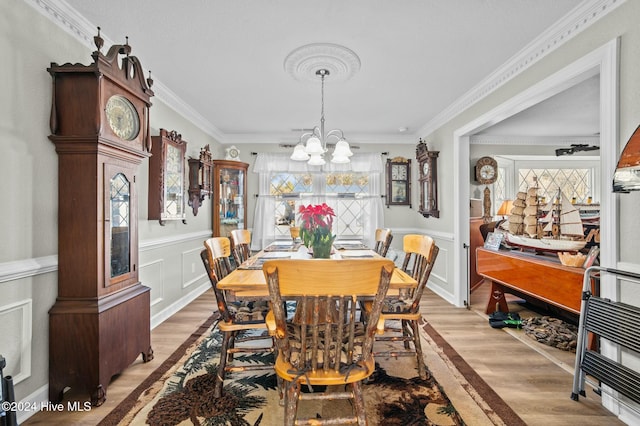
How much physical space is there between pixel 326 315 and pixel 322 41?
82.1 inches

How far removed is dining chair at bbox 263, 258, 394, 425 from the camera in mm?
1268

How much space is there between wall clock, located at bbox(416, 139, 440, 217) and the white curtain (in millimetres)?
714

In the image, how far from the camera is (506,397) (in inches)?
79.3

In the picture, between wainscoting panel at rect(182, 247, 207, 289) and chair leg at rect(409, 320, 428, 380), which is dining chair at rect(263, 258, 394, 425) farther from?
wainscoting panel at rect(182, 247, 207, 289)

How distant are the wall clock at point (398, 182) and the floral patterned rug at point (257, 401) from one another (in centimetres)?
343

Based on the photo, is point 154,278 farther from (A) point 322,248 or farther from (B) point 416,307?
(B) point 416,307

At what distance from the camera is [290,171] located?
17.9 feet

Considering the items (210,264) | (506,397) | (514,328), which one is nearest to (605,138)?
(506,397)

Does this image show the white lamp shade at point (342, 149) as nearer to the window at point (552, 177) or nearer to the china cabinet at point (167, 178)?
the china cabinet at point (167, 178)

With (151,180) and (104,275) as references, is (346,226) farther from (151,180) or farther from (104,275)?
(104,275)

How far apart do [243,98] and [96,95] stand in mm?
1939

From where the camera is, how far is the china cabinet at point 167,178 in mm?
3242

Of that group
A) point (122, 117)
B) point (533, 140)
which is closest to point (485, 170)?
point (533, 140)

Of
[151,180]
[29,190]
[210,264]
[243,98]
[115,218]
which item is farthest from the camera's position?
[243,98]
